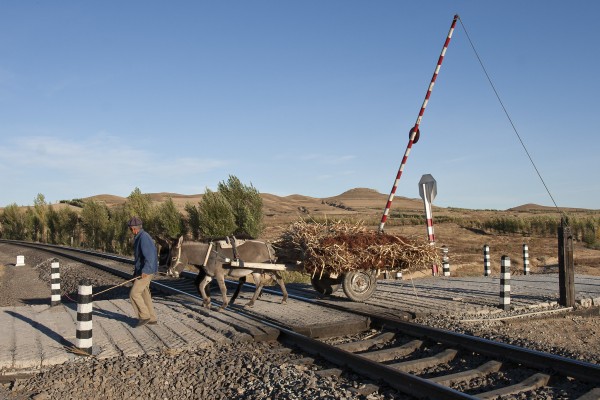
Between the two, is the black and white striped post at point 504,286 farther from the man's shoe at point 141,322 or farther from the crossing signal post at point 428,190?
the man's shoe at point 141,322

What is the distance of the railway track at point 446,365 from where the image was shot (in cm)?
645

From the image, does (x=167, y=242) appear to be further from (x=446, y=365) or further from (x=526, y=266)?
(x=526, y=266)

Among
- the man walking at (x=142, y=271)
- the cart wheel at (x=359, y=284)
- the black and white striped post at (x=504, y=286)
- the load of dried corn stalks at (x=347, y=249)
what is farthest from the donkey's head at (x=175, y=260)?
the black and white striped post at (x=504, y=286)

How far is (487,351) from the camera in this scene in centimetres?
807

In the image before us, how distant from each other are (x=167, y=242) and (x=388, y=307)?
460cm

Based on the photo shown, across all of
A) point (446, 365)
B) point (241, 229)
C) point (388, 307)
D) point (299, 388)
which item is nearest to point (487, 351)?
point (446, 365)

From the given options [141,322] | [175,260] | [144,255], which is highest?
[144,255]

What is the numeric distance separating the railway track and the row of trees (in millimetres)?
4149

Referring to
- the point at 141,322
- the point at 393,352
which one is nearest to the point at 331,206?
the point at 141,322

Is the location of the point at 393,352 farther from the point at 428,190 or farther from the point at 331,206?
the point at 331,206

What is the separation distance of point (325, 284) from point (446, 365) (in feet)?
19.2

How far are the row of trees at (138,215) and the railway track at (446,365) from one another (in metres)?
4.15

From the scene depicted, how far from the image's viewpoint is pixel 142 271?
1004 centimetres

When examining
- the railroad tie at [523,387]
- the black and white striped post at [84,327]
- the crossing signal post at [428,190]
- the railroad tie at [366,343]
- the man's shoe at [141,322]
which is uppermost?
the crossing signal post at [428,190]
